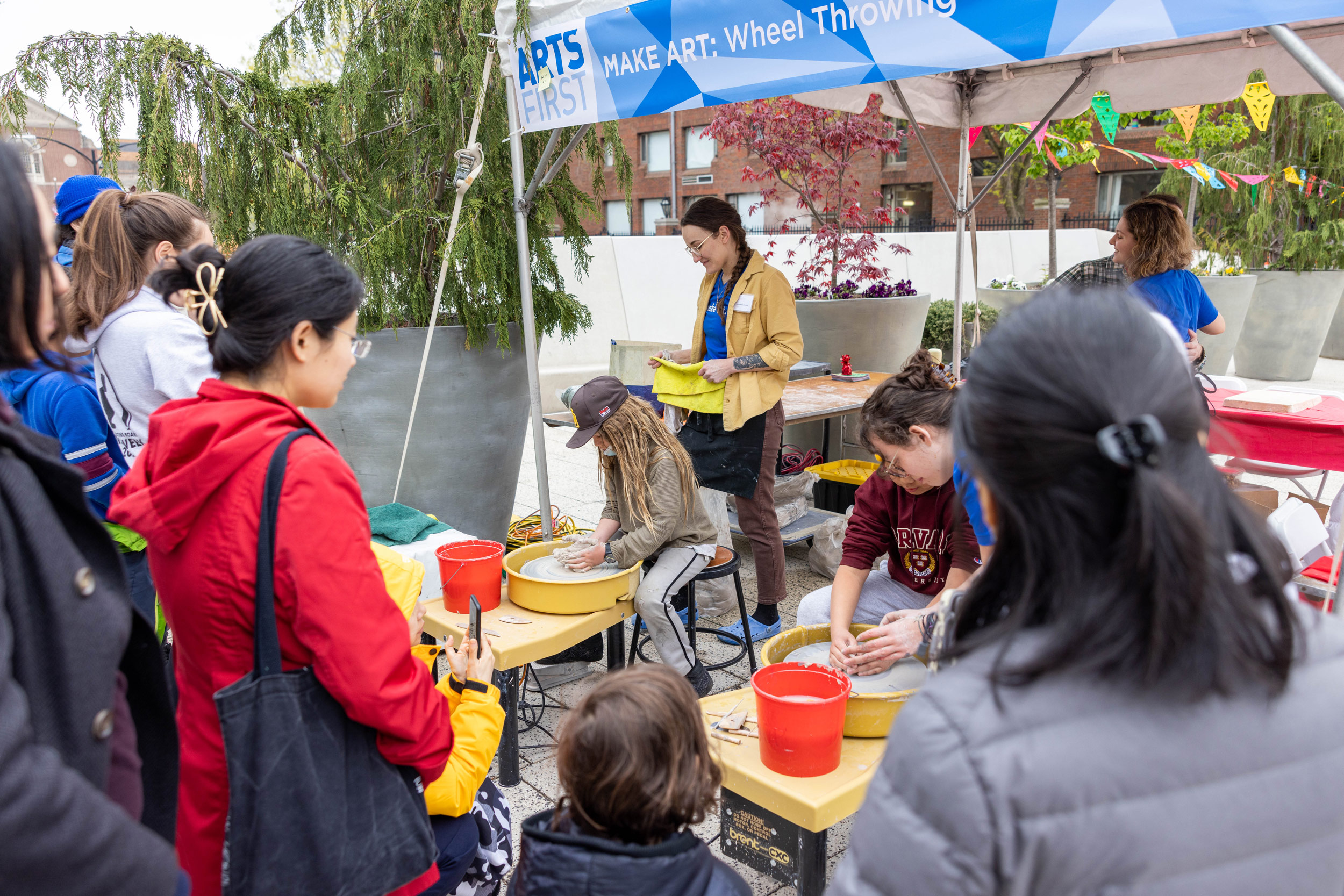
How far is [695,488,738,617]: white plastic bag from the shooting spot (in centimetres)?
393

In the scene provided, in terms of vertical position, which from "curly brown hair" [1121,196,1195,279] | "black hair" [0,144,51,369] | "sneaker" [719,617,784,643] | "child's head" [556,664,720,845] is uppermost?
"curly brown hair" [1121,196,1195,279]

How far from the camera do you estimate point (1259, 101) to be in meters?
4.87

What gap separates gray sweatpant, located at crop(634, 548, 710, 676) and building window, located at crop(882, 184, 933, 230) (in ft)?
71.4

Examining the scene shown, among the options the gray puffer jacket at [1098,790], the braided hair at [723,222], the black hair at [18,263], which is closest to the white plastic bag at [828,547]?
the braided hair at [723,222]

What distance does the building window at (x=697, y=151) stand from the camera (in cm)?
2720

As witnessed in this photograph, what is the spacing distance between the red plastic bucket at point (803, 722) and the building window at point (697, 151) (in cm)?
2679

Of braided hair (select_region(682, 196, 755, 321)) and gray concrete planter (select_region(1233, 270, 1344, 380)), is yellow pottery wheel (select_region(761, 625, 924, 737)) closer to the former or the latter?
braided hair (select_region(682, 196, 755, 321))

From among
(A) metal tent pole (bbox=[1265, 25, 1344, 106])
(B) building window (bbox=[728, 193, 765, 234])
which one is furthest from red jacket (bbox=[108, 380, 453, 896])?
(B) building window (bbox=[728, 193, 765, 234])

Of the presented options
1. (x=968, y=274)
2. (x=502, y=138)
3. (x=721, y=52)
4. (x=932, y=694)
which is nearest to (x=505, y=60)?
(x=502, y=138)

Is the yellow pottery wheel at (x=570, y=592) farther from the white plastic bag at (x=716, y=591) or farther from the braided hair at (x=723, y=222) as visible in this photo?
the braided hair at (x=723, y=222)

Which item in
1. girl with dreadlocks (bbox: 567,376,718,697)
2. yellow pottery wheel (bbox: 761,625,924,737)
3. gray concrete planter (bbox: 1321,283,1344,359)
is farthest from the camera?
gray concrete planter (bbox: 1321,283,1344,359)

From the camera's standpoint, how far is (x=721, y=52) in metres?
2.72

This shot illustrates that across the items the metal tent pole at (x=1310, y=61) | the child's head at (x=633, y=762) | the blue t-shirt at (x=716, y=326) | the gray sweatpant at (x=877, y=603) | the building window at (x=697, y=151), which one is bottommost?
the gray sweatpant at (x=877, y=603)

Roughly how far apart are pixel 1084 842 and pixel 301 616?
1.05 meters
